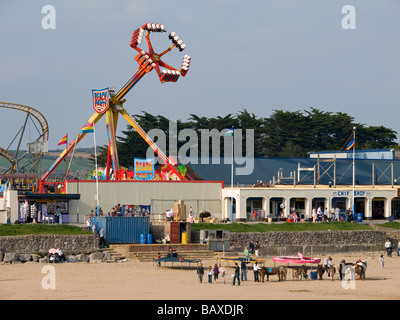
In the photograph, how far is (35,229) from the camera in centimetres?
5475

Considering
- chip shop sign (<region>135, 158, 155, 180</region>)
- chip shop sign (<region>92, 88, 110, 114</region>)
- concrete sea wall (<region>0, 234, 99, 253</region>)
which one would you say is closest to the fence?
concrete sea wall (<region>0, 234, 99, 253</region>)

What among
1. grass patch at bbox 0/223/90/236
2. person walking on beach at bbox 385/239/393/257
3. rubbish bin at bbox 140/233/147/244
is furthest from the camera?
person walking on beach at bbox 385/239/393/257

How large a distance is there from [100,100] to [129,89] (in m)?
2.46

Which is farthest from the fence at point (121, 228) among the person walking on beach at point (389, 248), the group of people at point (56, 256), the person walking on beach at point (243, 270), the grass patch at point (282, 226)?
the person walking on beach at point (389, 248)

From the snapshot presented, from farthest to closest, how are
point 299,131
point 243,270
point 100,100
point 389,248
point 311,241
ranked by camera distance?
point 299,131
point 100,100
point 311,241
point 389,248
point 243,270

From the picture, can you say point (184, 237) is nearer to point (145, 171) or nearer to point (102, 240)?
point (102, 240)

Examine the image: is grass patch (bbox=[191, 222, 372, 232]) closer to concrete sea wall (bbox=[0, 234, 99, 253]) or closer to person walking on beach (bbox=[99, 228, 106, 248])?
person walking on beach (bbox=[99, 228, 106, 248])

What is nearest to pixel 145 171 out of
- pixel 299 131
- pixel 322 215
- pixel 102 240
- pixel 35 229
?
pixel 102 240

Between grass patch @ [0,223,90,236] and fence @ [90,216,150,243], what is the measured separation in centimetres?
135

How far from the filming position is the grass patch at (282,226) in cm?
5934

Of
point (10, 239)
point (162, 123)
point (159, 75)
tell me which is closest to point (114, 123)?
point (159, 75)

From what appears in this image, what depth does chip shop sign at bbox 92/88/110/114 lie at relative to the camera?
224 feet

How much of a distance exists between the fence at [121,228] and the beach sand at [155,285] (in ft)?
14.1

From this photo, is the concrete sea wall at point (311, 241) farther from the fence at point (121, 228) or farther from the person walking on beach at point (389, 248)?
the fence at point (121, 228)
